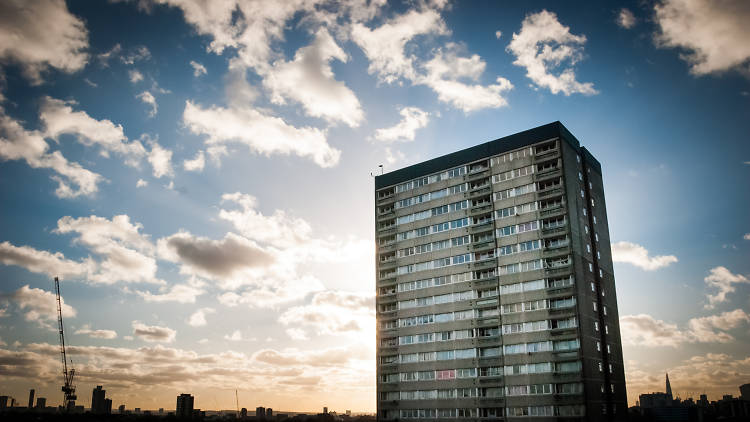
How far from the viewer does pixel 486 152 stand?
324 feet

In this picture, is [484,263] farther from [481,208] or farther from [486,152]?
[486,152]

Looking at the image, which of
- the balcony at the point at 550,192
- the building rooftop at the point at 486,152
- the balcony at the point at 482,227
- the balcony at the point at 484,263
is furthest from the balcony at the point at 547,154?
the balcony at the point at 484,263

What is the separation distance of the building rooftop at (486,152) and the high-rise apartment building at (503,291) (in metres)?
0.23

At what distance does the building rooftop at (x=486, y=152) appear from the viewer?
301 ft

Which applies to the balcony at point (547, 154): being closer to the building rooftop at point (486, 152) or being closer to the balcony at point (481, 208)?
the building rooftop at point (486, 152)

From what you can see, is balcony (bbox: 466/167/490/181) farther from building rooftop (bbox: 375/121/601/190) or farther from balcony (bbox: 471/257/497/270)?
balcony (bbox: 471/257/497/270)

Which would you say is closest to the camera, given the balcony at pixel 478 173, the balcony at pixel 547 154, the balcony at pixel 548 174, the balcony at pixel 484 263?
the balcony at pixel 548 174

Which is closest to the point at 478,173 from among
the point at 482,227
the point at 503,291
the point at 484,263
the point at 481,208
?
the point at 481,208

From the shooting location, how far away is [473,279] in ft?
305

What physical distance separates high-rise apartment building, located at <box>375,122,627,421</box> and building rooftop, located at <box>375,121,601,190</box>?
231mm

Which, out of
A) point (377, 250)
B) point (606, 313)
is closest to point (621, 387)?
point (606, 313)

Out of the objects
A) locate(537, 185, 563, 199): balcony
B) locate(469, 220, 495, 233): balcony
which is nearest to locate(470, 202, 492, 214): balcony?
locate(469, 220, 495, 233): balcony

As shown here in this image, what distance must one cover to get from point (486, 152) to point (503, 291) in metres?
25.9

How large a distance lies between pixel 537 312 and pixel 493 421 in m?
18.3
